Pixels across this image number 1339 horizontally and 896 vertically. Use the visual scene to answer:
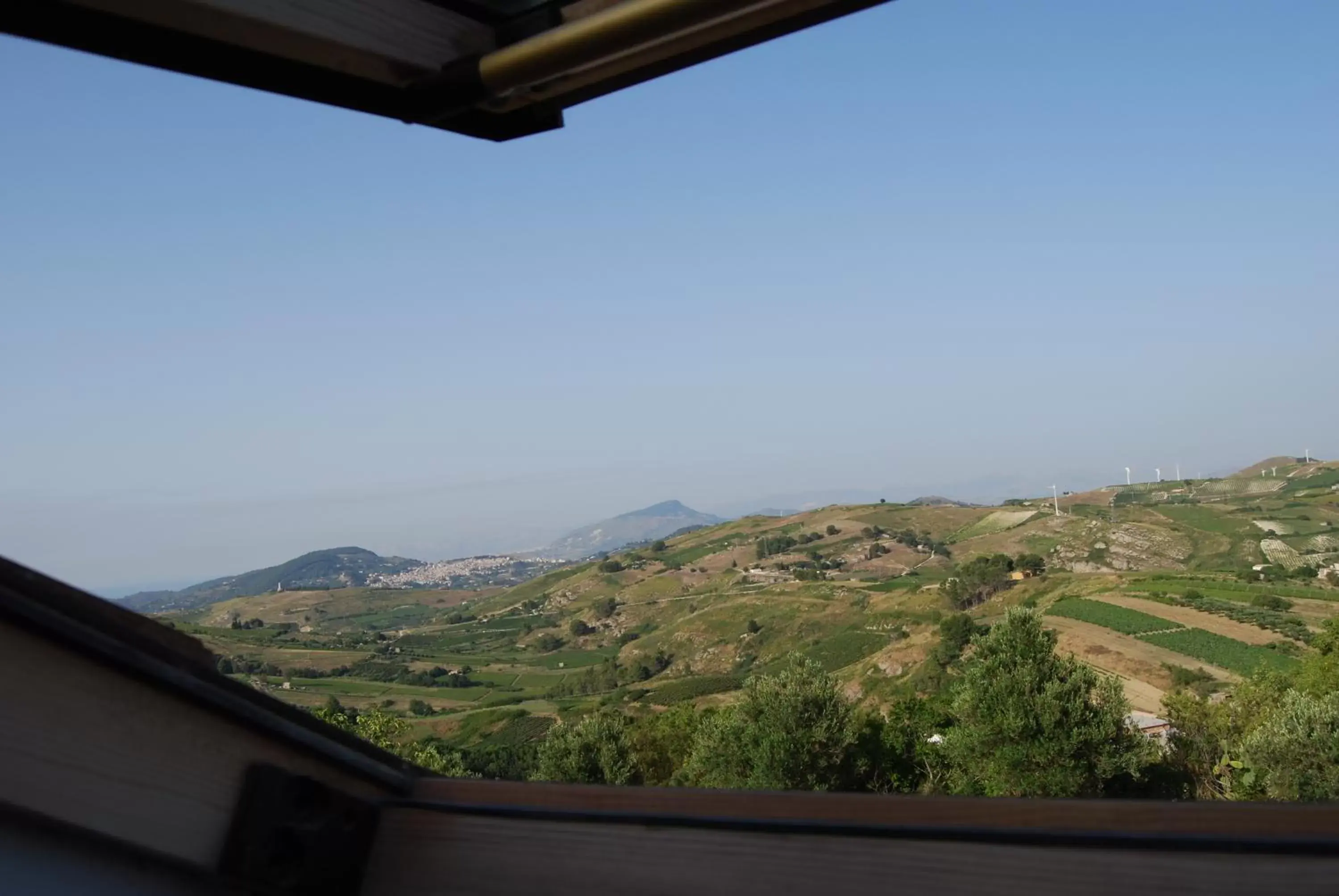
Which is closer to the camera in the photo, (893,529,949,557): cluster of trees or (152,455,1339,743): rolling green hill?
(152,455,1339,743): rolling green hill

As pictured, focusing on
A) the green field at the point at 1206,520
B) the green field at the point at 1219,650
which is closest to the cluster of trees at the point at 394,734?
the green field at the point at 1219,650

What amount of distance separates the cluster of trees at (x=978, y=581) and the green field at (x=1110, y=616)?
7204 millimetres

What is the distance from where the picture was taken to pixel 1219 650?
33.9 m

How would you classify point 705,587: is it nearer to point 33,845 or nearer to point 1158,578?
point 1158,578

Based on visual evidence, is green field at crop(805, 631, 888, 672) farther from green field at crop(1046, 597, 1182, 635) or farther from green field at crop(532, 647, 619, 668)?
green field at crop(532, 647, 619, 668)

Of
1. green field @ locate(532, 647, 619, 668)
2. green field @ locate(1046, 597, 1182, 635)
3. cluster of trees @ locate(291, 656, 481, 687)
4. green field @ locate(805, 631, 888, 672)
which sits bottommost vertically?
green field @ locate(532, 647, 619, 668)

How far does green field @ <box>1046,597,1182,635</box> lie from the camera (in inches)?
1453

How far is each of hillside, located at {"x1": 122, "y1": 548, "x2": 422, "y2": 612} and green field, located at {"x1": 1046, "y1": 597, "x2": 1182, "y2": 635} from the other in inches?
2047

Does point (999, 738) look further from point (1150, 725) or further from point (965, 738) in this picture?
point (1150, 725)

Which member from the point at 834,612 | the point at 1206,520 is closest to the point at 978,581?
the point at 834,612

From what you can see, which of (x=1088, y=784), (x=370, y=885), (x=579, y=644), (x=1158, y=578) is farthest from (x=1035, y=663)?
(x=579, y=644)

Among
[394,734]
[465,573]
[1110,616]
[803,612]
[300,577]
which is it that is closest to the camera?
[394,734]

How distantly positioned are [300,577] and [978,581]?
2467 inches

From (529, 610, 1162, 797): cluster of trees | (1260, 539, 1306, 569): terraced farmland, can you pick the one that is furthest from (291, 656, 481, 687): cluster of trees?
(1260, 539, 1306, 569): terraced farmland
